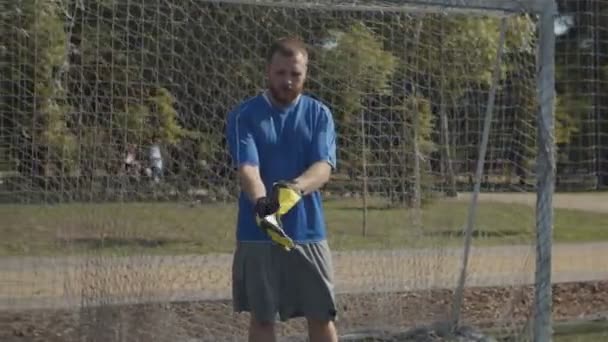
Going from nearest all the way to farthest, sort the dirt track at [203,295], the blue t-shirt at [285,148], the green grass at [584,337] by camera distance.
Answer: the blue t-shirt at [285,148] < the dirt track at [203,295] < the green grass at [584,337]

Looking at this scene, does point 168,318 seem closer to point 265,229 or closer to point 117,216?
point 117,216

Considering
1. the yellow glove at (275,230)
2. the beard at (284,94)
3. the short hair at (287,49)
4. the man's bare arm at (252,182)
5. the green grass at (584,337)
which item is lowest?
the green grass at (584,337)

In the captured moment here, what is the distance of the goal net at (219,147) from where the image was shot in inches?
314

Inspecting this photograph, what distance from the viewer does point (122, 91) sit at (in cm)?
812

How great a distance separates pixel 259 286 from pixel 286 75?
968 millimetres

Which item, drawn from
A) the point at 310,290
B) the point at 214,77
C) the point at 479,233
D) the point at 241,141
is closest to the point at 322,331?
the point at 310,290

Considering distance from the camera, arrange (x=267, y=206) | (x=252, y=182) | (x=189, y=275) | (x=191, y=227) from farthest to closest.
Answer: (x=191, y=227), (x=189, y=275), (x=252, y=182), (x=267, y=206)

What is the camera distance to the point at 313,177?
5.24 meters

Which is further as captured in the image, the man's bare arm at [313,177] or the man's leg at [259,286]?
the man's leg at [259,286]

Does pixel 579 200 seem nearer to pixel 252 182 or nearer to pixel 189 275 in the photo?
pixel 189 275

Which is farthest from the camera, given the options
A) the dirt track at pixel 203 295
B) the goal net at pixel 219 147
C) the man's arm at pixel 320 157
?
the goal net at pixel 219 147

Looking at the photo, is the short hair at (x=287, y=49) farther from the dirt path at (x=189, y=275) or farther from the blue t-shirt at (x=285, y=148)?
the dirt path at (x=189, y=275)

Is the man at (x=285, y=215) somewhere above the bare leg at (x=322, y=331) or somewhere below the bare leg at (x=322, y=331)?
above

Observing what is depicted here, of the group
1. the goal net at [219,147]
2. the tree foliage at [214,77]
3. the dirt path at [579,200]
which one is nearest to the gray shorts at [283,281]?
the goal net at [219,147]
